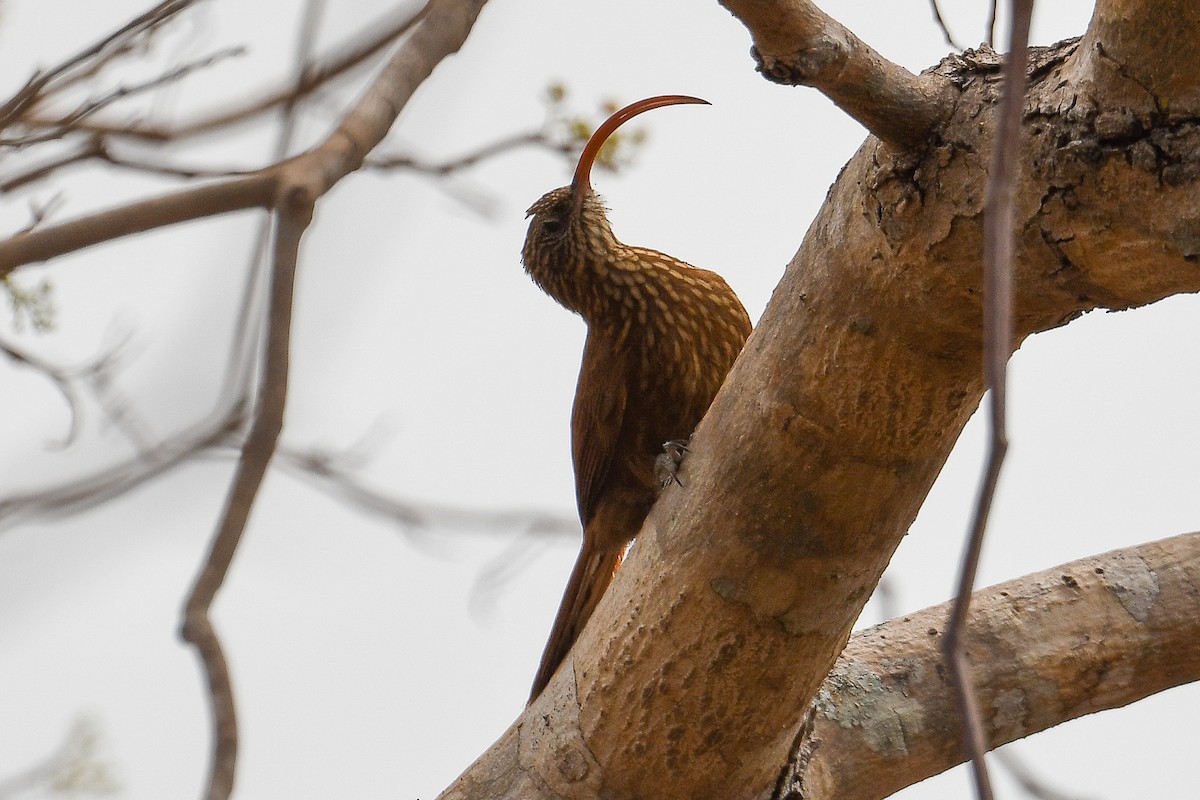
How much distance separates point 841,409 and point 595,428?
957 millimetres

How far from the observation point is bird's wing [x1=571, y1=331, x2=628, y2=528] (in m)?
2.62

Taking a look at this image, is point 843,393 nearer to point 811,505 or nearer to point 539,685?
point 811,505

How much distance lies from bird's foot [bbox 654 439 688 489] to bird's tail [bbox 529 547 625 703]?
363 mm

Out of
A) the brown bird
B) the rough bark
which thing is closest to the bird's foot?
the rough bark

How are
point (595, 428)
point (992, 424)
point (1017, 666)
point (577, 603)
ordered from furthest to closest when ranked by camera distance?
1. point (595, 428)
2. point (577, 603)
3. point (1017, 666)
4. point (992, 424)

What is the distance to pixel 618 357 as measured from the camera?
2758 mm

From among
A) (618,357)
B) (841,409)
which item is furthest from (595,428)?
(841,409)

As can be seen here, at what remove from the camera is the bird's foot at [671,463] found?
2012 millimetres

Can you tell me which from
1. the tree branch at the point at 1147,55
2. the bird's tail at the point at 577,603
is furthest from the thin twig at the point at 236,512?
the bird's tail at the point at 577,603

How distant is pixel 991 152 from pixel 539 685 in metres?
1.36

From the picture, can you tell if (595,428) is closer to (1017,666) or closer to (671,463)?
(671,463)

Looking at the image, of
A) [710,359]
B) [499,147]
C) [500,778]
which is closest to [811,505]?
[500,778]

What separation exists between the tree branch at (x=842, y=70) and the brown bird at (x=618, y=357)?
0.91 m

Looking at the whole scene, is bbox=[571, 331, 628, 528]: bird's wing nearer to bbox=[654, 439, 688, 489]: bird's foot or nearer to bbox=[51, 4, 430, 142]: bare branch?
bbox=[654, 439, 688, 489]: bird's foot
